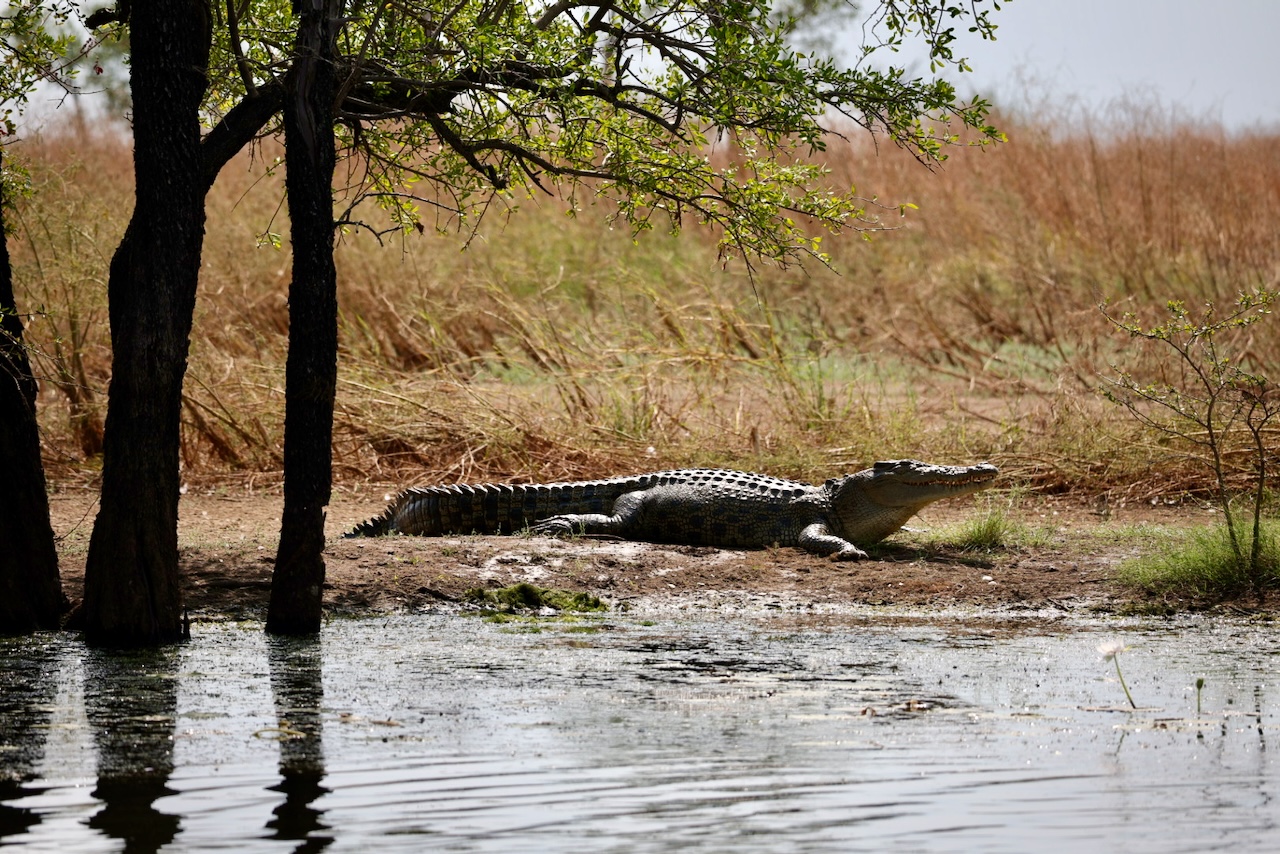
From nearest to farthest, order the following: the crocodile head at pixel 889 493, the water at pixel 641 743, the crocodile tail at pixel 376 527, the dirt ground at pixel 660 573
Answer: the water at pixel 641 743, the dirt ground at pixel 660 573, the crocodile tail at pixel 376 527, the crocodile head at pixel 889 493

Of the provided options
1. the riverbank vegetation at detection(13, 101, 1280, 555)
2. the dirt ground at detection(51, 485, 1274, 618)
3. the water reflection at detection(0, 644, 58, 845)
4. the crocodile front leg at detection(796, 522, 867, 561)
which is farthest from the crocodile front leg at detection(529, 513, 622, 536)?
the water reflection at detection(0, 644, 58, 845)

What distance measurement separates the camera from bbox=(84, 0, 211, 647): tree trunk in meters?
6.19

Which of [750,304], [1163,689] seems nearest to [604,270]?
[750,304]

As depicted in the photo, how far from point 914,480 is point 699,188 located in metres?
2.32

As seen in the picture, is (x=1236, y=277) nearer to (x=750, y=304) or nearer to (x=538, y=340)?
(x=750, y=304)

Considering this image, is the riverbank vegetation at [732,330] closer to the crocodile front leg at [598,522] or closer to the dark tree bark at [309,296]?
the dark tree bark at [309,296]

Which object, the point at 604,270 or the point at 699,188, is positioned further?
the point at 604,270

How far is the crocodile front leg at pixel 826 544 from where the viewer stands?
356 inches

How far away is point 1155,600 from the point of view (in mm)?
7723

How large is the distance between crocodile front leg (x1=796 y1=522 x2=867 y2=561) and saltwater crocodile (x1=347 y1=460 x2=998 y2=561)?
13 mm

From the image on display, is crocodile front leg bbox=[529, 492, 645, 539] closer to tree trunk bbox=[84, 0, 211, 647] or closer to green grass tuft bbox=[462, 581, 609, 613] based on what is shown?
green grass tuft bbox=[462, 581, 609, 613]

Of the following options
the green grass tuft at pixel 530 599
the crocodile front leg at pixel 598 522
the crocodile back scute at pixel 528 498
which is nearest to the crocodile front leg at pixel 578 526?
the crocodile front leg at pixel 598 522

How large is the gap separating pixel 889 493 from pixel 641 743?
4.86 m

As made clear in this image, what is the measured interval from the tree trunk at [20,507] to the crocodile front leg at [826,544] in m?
4.31
